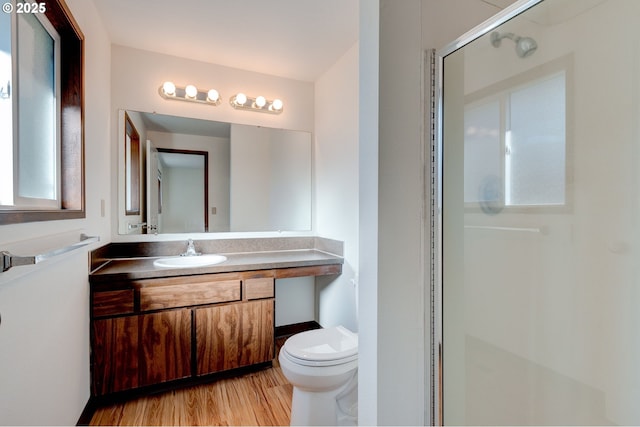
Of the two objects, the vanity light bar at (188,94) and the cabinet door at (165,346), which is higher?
the vanity light bar at (188,94)

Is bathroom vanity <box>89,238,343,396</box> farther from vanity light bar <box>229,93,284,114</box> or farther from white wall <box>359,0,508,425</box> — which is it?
vanity light bar <box>229,93,284,114</box>

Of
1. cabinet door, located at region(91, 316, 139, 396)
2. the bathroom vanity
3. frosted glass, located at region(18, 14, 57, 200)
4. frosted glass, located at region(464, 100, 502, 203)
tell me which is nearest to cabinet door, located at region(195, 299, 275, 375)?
the bathroom vanity

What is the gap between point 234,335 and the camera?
200cm

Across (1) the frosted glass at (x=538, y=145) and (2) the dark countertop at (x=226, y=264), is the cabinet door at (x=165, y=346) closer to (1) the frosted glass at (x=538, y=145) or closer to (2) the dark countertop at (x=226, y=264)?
(2) the dark countertop at (x=226, y=264)

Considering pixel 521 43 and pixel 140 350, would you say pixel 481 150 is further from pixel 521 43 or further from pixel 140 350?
pixel 140 350

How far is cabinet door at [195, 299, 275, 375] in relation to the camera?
192cm

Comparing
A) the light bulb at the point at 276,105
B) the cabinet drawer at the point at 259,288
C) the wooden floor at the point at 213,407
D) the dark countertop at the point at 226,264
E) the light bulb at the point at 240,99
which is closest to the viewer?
the wooden floor at the point at 213,407

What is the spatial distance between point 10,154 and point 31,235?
0.96 ft

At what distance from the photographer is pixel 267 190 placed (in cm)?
268

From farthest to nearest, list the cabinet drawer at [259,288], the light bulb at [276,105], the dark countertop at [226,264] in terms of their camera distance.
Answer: the light bulb at [276,105] < the cabinet drawer at [259,288] < the dark countertop at [226,264]

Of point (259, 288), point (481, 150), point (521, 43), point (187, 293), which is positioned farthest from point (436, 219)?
point (187, 293)

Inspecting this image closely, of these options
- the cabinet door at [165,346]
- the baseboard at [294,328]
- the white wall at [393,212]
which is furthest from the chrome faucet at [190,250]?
the white wall at [393,212]

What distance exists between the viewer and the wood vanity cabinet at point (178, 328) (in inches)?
67.7

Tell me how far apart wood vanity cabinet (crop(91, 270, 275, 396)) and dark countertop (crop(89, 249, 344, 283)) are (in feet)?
0.14
